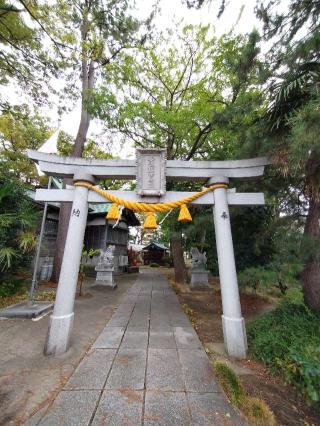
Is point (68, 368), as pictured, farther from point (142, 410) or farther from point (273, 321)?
point (273, 321)

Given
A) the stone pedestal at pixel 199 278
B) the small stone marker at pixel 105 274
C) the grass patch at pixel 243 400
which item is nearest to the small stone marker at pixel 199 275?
the stone pedestal at pixel 199 278

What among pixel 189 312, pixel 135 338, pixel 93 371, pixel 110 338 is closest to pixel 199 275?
pixel 189 312

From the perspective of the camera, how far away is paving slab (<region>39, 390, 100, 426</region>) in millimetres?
2391

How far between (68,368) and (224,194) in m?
4.38

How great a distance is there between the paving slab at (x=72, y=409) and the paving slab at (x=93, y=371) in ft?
0.51

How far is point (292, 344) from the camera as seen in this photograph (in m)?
3.69

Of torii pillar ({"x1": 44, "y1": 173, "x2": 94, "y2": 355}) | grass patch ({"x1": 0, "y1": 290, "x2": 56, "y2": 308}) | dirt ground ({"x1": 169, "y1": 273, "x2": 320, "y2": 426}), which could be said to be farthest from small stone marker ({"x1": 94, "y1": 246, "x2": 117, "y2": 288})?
torii pillar ({"x1": 44, "y1": 173, "x2": 94, "y2": 355})

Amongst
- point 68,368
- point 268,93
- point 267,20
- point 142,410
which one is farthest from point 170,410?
point 267,20

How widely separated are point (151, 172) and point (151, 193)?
19.5 inches

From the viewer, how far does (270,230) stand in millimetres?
5699

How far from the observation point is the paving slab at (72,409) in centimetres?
239

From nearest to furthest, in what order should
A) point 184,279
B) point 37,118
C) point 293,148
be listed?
point 293,148
point 184,279
point 37,118

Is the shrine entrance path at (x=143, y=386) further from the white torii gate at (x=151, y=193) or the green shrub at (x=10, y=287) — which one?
the green shrub at (x=10, y=287)

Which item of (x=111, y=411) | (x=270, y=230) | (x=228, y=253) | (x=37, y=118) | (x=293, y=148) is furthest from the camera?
(x=37, y=118)
